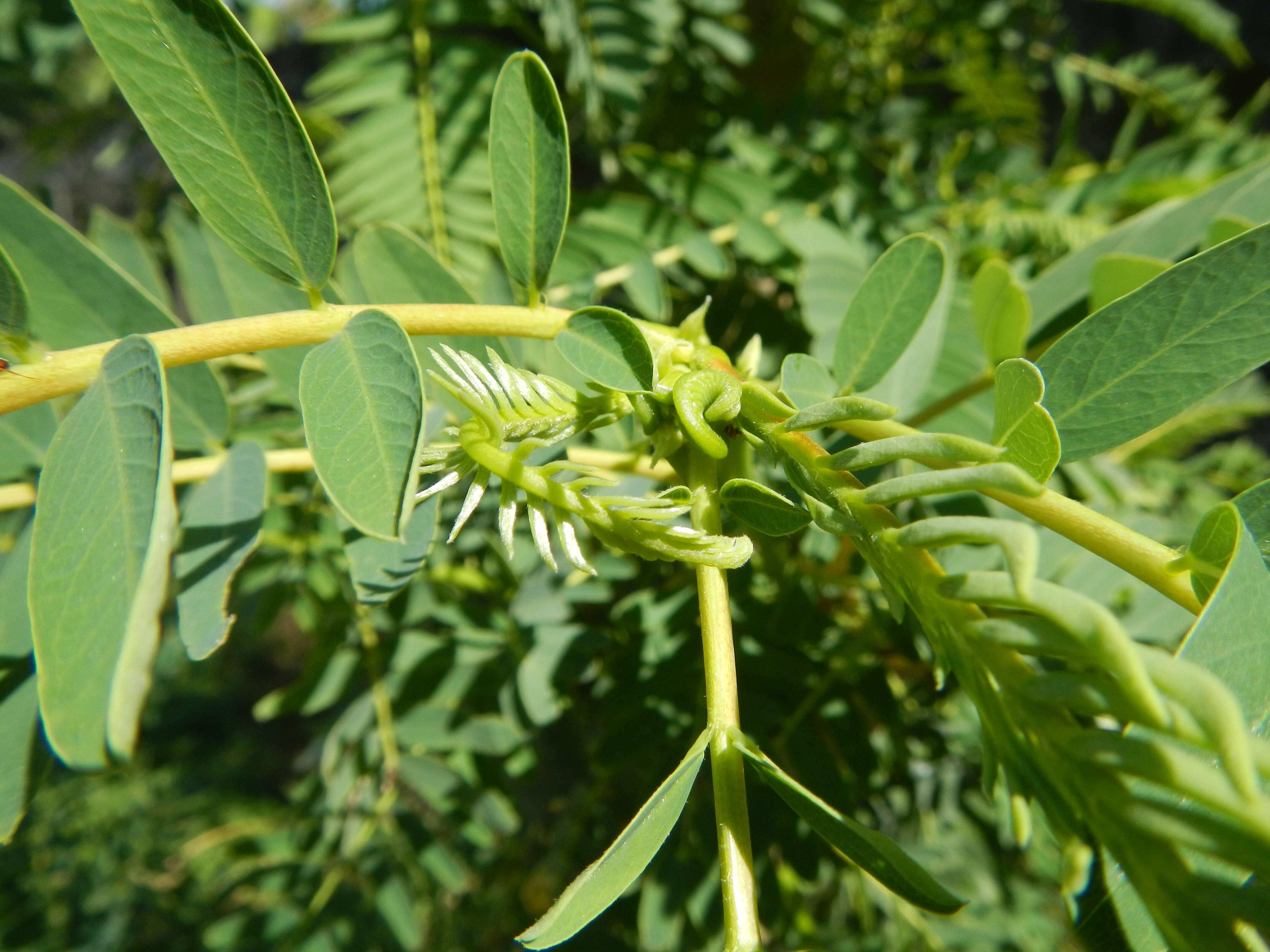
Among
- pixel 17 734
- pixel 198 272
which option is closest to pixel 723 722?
pixel 17 734

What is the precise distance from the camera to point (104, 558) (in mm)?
322

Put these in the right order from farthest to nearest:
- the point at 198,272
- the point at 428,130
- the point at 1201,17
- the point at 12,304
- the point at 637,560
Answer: the point at 1201,17 < the point at 428,130 < the point at 637,560 < the point at 198,272 < the point at 12,304

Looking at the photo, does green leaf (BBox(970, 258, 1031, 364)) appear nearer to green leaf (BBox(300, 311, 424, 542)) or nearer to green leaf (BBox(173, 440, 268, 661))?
green leaf (BBox(300, 311, 424, 542))

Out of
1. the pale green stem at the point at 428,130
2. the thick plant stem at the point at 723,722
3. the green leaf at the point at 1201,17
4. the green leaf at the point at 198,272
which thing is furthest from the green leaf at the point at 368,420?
the green leaf at the point at 1201,17

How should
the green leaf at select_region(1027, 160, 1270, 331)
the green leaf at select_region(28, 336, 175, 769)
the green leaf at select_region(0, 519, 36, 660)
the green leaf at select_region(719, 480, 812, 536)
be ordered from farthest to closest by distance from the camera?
the green leaf at select_region(1027, 160, 1270, 331) < the green leaf at select_region(0, 519, 36, 660) < the green leaf at select_region(719, 480, 812, 536) < the green leaf at select_region(28, 336, 175, 769)

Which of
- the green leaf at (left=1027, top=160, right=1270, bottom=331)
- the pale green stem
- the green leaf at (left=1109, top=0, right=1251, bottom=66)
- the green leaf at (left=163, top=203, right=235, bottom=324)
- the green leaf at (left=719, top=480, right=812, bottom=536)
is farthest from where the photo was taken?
the green leaf at (left=1109, top=0, right=1251, bottom=66)

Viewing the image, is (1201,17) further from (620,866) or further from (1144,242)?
(620,866)

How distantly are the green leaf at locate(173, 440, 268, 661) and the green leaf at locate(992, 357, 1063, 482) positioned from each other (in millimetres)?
425

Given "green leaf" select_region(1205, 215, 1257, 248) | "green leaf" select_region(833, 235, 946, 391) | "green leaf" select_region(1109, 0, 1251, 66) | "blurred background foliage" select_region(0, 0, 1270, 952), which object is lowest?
"blurred background foliage" select_region(0, 0, 1270, 952)

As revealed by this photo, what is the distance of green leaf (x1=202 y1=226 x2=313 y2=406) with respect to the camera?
57cm

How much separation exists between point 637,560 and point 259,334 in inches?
19.1

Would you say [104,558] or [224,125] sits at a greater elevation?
[224,125]

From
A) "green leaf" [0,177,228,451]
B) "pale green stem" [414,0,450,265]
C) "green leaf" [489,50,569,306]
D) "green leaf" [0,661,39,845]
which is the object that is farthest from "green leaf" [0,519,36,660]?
"pale green stem" [414,0,450,265]

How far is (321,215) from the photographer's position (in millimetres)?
416
